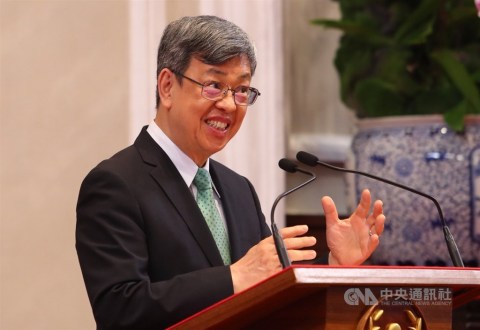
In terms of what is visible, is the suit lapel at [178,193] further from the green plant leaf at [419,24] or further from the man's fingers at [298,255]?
the green plant leaf at [419,24]

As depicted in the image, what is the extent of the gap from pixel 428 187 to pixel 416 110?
344 millimetres

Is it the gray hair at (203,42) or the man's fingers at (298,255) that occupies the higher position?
the gray hair at (203,42)

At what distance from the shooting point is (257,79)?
140 inches

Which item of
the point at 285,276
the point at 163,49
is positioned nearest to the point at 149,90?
the point at 163,49

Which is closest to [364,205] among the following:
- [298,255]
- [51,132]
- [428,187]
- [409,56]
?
[298,255]

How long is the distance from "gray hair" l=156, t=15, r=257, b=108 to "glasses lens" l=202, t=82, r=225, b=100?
5cm

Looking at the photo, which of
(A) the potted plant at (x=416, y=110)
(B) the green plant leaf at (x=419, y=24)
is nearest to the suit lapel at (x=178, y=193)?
(A) the potted plant at (x=416, y=110)

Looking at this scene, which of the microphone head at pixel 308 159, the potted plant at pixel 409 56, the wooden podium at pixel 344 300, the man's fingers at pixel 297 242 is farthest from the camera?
the potted plant at pixel 409 56

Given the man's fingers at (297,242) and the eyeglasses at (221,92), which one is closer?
the man's fingers at (297,242)

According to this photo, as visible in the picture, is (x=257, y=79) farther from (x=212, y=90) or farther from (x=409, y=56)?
(x=212, y=90)

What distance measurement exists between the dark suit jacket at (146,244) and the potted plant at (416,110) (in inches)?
54.6

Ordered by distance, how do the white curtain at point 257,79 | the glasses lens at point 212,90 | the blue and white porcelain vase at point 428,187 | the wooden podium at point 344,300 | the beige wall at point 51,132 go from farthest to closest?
the blue and white porcelain vase at point 428,187, the white curtain at point 257,79, the beige wall at point 51,132, the glasses lens at point 212,90, the wooden podium at point 344,300

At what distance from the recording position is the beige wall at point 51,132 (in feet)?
9.88

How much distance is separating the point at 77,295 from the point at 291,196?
121cm
